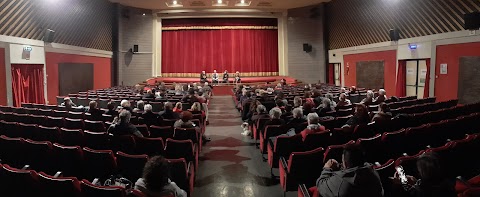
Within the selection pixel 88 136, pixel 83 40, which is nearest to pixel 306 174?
pixel 88 136

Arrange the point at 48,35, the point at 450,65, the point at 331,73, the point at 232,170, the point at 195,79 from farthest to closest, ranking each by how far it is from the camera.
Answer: the point at 195,79 → the point at 331,73 → the point at 48,35 → the point at 450,65 → the point at 232,170

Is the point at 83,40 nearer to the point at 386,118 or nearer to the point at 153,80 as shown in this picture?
the point at 153,80

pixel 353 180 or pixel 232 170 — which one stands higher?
pixel 353 180

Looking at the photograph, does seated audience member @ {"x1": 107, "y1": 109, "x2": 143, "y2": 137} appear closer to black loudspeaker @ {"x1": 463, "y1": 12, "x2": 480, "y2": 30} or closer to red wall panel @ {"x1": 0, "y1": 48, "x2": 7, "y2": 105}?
red wall panel @ {"x1": 0, "y1": 48, "x2": 7, "y2": 105}

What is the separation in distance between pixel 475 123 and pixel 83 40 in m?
17.0

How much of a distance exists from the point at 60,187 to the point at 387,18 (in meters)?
15.5

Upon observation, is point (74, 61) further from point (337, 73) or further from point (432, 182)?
point (432, 182)

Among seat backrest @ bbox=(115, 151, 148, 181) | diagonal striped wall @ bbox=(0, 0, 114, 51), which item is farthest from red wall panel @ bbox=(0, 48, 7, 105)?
seat backrest @ bbox=(115, 151, 148, 181)

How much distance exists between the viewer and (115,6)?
20.7 m

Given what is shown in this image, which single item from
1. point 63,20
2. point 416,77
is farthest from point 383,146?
point 63,20

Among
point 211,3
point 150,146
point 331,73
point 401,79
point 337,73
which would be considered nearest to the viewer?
point 150,146

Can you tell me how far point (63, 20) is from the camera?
15.5 m

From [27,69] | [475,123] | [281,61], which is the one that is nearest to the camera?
[475,123]

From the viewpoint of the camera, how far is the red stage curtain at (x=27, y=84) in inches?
481
